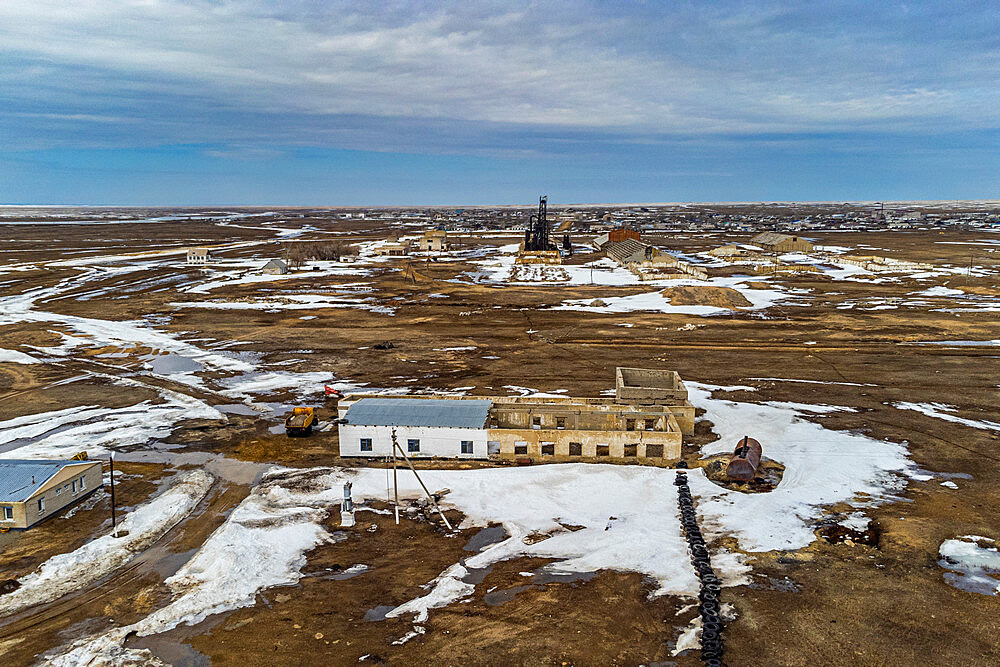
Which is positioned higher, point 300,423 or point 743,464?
point 300,423

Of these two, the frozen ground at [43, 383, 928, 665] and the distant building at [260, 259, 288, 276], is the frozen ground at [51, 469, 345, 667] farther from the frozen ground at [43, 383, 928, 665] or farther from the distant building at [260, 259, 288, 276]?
the distant building at [260, 259, 288, 276]

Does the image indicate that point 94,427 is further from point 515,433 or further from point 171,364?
point 515,433

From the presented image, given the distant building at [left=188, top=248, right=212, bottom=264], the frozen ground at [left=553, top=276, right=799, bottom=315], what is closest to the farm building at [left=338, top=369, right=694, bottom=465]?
the frozen ground at [left=553, top=276, right=799, bottom=315]

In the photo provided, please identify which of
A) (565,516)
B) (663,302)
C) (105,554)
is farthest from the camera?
(663,302)

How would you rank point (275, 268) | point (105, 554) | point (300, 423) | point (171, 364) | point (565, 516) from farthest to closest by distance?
point (275, 268) < point (171, 364) < point (300, 423) < point (565, 516) < point (105, 554)

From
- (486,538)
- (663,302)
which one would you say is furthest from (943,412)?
(663,302)

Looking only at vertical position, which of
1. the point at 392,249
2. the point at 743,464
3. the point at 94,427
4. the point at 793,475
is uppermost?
the point at 392,249

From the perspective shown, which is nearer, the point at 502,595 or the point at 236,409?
the point at 502,595
